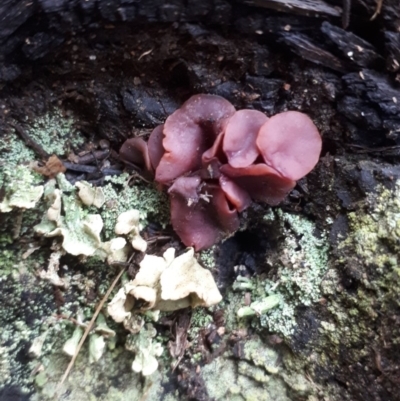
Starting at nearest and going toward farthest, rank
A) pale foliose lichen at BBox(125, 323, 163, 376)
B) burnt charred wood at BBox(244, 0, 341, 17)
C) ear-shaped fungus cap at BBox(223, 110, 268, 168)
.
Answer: burnt charred wood at BBox(244, 0, 341, 17) → ear-shaped fungus cap at BBox(223, 110, 268, 168) → pale foliose lichen at BBox(125, 323, 163, 376)

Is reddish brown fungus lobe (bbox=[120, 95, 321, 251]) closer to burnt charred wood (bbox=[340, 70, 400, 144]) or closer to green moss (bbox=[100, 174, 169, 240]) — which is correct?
green moss (bbox=[100, 174, 169, 240])

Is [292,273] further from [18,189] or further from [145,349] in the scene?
[18,189]

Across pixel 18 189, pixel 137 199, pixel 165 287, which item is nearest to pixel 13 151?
pixel 18 189

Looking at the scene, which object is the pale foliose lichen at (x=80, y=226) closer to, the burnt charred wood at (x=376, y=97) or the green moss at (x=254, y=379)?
the green moss at (x=254, y=379)

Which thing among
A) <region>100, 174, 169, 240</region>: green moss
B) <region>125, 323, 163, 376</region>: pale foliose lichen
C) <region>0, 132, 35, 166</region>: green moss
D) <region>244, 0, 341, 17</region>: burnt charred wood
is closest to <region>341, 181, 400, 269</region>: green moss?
<region>244, 0, 341, 17</region>: burnt charred wood

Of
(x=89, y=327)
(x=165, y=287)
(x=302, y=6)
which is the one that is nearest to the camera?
(x=302, y=6)

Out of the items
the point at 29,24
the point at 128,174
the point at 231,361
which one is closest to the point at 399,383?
the point at 231,361

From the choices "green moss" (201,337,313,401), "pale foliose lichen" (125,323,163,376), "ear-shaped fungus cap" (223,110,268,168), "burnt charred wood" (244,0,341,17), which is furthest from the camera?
"green moss" (201,337,313,401)

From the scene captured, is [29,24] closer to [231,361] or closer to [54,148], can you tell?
[54,148]
